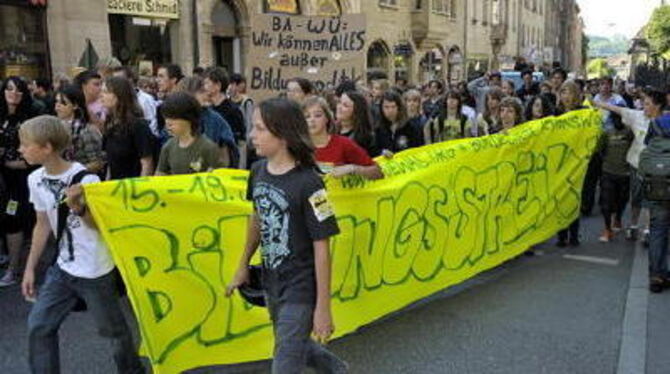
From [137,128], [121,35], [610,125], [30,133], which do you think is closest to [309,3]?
[121,35]

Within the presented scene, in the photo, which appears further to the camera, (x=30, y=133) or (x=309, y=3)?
(x=309, y=3)

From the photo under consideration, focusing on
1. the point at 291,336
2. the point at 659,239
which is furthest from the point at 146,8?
the point at 291,336

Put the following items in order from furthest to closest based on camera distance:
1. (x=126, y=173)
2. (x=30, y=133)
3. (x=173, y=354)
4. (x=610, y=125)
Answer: (x=610, y=125) < (x=126, y=173) < (x=173, y=354) < (x=30, y=133)

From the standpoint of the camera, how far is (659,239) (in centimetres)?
559

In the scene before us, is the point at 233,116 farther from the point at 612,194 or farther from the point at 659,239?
the point at 612,194

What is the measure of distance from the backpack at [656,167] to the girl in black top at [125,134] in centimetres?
402

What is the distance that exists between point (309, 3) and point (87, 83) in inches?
670

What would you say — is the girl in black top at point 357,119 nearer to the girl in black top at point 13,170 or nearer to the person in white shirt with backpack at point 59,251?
the person in white shirt with backpack at point 59,251

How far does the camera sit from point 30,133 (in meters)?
3.28

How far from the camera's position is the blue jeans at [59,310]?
3.31 m

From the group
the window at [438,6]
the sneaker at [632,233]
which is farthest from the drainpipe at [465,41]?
the sneaker at [632,233]

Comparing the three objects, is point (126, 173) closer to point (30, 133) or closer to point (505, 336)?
point (30, 133)

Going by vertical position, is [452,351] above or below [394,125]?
below

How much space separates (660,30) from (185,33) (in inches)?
770
